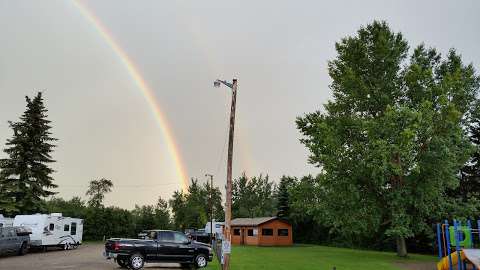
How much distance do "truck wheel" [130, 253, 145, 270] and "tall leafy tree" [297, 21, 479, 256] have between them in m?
17.6

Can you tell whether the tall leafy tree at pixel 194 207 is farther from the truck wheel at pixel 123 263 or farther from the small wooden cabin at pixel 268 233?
the truck wheel at pixel 123 263

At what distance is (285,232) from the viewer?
185 feet

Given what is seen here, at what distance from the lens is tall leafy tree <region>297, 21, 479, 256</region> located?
3147cm

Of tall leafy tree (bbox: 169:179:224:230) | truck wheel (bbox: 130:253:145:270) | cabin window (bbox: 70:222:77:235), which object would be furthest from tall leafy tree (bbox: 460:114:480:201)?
tall leafy tree (bbox: 169:179:224:230)

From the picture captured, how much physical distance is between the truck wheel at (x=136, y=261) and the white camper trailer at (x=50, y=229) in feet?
51.8

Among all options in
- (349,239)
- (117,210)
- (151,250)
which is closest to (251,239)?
(349,239)

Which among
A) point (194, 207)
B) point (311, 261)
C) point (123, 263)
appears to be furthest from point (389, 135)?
point (194, 207)

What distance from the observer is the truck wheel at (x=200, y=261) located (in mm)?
22359

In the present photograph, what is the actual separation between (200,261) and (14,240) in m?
14.2

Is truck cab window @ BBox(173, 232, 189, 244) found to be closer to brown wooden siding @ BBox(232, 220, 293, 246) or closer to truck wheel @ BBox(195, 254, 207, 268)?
truck wheel @ BBox(195, 254, 207, 268)

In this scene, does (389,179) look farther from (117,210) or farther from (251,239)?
(117,210)

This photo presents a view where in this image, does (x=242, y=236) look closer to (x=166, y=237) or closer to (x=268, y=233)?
(x=268, y=233)

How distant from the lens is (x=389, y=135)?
104 feet

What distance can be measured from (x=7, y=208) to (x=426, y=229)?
39.1m
